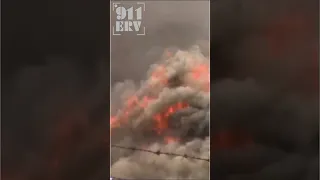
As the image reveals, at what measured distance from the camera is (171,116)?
864 millimetres

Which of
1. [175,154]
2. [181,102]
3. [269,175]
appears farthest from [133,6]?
[269,175]

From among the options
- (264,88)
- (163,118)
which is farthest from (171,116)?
(264,88)

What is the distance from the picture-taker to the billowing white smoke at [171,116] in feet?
2.82

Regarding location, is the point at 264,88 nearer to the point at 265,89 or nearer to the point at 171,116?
the point at 265,89

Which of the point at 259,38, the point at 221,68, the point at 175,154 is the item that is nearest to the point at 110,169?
the point at 175,154

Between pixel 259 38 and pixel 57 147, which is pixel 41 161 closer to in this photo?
pixel 57 147

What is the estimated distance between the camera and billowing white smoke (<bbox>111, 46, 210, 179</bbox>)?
861 mm

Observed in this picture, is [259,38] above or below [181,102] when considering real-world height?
above

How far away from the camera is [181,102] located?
2.83 feet

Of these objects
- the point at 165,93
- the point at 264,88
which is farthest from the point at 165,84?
the point at 264,88

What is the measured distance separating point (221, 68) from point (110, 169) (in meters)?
0.36

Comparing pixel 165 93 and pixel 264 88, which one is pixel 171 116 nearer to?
pixel 165 93

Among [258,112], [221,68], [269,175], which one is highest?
[221,68]

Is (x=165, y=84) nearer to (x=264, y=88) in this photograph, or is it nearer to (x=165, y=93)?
(x=165, y=93)
